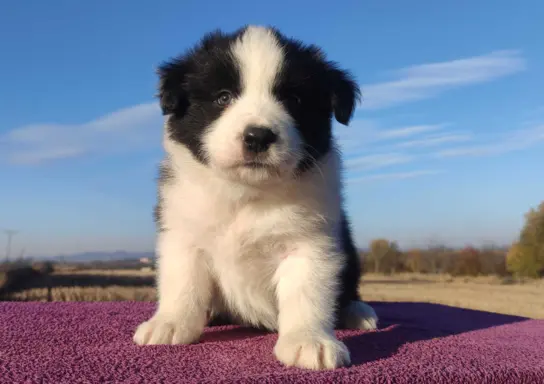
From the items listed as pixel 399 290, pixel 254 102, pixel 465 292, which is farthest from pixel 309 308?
pixel 465 292

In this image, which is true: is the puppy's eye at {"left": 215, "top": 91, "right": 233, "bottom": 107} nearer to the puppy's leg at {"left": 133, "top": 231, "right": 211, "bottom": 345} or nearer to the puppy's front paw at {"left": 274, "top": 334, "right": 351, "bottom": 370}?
the puppy's leg at {"left": 133, "top": 231, "right": 211, "bottom": 345}

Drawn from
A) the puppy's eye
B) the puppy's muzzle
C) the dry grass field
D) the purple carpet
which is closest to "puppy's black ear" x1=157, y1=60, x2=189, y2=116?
the puppy's eye

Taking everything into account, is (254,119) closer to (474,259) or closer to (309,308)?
(309,308)

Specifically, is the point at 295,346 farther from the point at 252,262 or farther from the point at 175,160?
the point at 175,160

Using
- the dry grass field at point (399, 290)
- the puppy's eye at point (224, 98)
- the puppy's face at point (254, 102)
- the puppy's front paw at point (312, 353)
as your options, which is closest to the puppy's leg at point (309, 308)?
the puppy's front paw at point (312, 353)

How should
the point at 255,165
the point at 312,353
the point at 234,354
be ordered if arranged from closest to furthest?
the point at 312,353
the point at 234,354
the point at 255,165

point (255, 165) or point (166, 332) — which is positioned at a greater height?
point (255, 165)
